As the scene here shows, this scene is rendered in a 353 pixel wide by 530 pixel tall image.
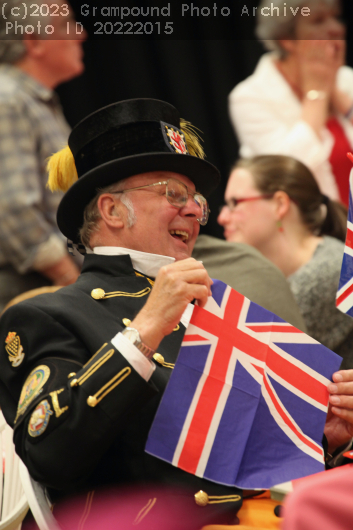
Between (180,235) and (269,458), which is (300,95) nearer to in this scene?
(180,235)

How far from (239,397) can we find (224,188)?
2726 millimetres

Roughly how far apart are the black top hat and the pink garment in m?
1.41

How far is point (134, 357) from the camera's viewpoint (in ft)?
4.58

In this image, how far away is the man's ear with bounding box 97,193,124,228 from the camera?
1.90 meters

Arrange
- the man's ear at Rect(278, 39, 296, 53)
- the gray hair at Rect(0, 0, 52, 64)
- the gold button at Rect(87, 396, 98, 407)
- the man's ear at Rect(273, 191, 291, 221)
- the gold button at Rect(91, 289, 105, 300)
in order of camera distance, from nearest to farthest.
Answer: the gold button at Rect(87, 396, 98, 407)
the gold button at Rect(91, 289, 105, 300)
the gray hair at Rect(0, 0, 52, 64)
the man's ear at Rect(273, 191, 291, 221)
the man's ear at Rect(278, 39, 296, 53)

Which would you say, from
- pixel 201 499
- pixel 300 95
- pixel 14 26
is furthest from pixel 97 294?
pixel 300 95

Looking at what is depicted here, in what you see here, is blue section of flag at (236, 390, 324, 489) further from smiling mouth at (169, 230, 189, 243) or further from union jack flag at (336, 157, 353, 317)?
smiling mouth at (169, 230, 189, 243)

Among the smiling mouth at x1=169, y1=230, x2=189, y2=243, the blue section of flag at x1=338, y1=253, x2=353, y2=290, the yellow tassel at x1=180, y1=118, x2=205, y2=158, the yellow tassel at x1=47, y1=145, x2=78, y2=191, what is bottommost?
the blue section of flag at x1=338, y1=253, x2=353, y2=290

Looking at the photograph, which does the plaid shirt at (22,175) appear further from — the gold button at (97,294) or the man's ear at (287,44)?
the man's ear at (287,44)

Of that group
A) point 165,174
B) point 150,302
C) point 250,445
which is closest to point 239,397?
point 250,445

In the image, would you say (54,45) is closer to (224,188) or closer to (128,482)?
(224,188)

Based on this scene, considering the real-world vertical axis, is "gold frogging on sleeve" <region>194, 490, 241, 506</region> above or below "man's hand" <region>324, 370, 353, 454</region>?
below

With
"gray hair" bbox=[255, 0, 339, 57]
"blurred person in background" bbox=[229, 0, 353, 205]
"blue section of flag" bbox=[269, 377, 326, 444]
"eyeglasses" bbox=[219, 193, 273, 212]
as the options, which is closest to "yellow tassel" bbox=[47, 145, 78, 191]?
"blue section of flag" bbox=[269, 377, 326, 444]

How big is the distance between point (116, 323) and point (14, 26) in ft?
7.85
